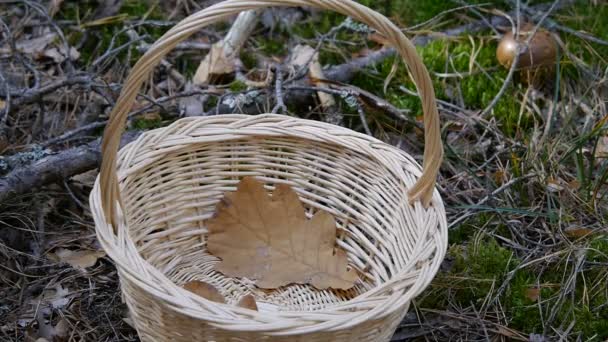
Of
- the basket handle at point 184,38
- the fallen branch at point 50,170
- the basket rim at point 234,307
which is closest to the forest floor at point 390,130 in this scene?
the fallen branch at point 50,170

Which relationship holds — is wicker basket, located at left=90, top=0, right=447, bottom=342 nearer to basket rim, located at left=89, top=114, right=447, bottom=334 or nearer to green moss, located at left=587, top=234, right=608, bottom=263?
basket rim, located at left=89, top=114, right=447, bottom=334

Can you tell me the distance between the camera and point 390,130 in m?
2.16

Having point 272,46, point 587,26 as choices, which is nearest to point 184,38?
point 272,46

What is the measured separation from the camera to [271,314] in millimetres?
1197

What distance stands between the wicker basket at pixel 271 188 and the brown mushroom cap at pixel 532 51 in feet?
2.59

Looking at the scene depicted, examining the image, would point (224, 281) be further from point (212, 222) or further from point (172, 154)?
point (172, 154)

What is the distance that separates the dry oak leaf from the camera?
1698 mm

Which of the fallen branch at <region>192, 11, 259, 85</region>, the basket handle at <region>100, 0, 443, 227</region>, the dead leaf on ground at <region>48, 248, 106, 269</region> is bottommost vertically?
the dead leaf on ground at <region>48, 248, 106, 269</region>

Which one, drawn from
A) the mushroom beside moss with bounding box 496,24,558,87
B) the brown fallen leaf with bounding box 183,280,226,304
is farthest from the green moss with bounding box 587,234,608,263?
the brown fallen leaf with bounding box 183,280,226,304

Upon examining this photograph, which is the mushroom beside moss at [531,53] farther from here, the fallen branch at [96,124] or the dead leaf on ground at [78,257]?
the dead leaf on ground at [78,257]

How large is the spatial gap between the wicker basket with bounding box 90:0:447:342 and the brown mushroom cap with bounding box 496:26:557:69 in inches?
31.1

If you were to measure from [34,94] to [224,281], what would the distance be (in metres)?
0.77

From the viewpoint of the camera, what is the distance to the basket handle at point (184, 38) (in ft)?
4.16

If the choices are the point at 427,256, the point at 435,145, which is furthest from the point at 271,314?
the point at 435,145
